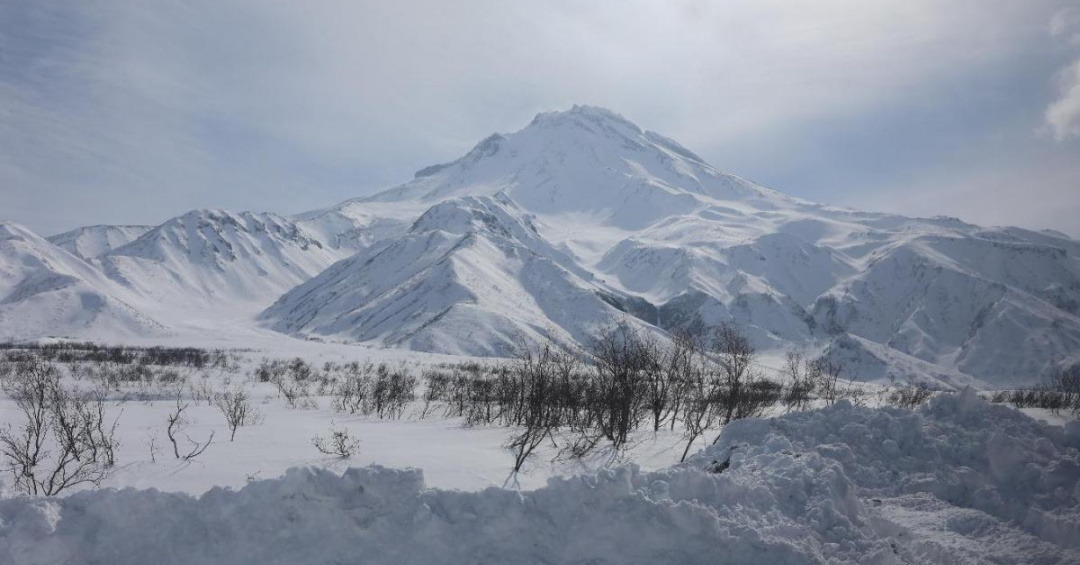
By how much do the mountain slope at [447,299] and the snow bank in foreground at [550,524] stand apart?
74511 millimetres

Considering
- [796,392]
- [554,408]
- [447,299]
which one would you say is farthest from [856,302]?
[554,408]

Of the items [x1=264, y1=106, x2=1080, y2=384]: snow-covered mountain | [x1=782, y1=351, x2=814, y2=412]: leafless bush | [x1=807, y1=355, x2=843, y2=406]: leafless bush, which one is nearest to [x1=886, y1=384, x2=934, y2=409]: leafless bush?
[x1=807, y1=355, x2=843, y2=406]: leafless bush

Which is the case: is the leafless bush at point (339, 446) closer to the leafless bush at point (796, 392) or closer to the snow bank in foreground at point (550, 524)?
the snow bank in foreground at point (550, 524)

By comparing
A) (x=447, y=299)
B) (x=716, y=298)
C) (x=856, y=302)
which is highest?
(x=447, y=299)

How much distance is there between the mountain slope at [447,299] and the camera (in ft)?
304

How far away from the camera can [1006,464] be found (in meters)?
9.70

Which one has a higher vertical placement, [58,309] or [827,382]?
[58,309]

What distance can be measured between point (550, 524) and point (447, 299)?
101 metres

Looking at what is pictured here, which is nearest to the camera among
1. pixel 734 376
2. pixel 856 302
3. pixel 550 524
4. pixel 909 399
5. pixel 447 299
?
pixel 550 524

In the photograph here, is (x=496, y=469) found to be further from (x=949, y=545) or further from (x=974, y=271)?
(x=974, y=271)

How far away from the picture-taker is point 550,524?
723cm

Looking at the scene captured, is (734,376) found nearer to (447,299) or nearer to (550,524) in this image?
(550,524)

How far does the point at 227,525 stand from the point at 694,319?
151133 millimetres

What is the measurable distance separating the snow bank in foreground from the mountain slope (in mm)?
74511
